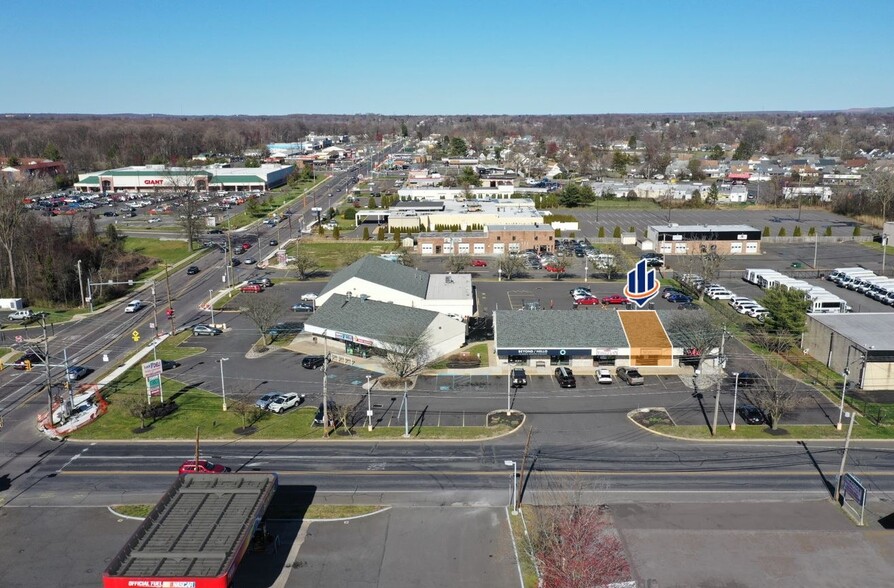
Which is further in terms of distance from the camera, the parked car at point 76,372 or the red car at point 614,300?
the red car at point 614,300

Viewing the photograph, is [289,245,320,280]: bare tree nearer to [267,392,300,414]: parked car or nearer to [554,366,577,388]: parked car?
[267,392,300,414]: parked car

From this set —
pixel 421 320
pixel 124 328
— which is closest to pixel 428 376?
pixel 421 320

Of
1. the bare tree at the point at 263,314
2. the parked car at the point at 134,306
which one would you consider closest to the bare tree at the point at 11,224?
the parked car at the point at 134,306

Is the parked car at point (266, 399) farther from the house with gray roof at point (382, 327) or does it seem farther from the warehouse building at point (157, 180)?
the warehouse building at point (157, 180)

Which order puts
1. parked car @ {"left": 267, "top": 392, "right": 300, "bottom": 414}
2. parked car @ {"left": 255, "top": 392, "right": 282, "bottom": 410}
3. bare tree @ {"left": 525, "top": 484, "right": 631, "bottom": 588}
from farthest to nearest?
1. parked car @ {"left": 255, "top": 392, "right": 282, "bottom": 410}
2. parked car @ {"left": 267, "top": 392, "right": 300, "bottom": 414}
3. bare tree @ {"left": 525, "top": 484, "right": 631, "bottom": 588}

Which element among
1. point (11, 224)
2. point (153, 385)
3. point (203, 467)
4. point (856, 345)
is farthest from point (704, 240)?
point (11, 224)
